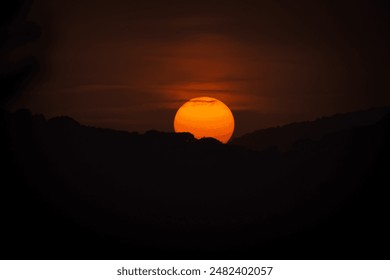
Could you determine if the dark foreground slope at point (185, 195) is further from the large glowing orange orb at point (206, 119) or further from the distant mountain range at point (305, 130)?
the large glowing orange orb at point (206, 119)

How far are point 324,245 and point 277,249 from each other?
1.12 m

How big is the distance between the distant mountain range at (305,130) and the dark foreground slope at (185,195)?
338 mm

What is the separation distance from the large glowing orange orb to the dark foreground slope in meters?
0.80

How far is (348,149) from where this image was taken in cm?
1836

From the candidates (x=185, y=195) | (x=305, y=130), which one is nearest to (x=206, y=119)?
(x=185, y=195)

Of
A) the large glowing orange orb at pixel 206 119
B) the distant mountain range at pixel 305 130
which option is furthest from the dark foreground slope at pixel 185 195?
the large glowing orange orb at pixel 206 119

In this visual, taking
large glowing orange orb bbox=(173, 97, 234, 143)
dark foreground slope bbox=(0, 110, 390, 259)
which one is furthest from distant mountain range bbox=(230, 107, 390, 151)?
large glowing orange orb bbox=(173, 97, 234, 143)

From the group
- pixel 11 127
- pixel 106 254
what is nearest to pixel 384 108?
pixel 106 254

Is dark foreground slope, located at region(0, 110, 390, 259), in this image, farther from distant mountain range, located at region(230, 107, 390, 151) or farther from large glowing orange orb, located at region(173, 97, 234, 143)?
large glowing orange orb, located at region(173, 97, 234, 143)

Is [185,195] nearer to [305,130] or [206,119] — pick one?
[206,119]

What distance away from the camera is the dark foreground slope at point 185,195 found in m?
14.2

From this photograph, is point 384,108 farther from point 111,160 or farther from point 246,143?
point 111,160

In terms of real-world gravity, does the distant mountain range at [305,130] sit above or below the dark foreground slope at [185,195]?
above

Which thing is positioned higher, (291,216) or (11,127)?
(11,127)
